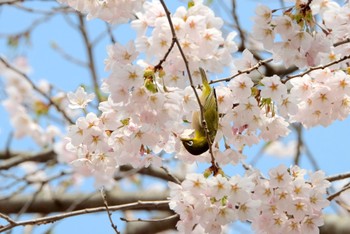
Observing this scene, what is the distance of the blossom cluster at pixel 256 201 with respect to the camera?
1215 millimetres

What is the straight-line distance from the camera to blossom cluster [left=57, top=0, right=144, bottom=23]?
1266mm

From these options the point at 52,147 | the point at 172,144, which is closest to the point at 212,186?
the point at 172,144

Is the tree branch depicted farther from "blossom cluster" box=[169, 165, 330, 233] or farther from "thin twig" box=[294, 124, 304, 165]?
"blossom cluster" box=[169, 165, 330, 233]

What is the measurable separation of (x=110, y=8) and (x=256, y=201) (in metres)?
0.48

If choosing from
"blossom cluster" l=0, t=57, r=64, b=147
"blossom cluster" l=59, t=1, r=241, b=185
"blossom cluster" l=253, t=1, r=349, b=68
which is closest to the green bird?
"blossom cluster" l=59, t=1, r=241, b=185

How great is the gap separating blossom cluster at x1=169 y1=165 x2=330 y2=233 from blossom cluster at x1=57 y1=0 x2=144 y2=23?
1.15 feet

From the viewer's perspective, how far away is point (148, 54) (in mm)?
1265

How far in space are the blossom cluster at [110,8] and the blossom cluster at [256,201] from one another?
1.15 ft

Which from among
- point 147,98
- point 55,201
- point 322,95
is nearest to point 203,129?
point 147,98

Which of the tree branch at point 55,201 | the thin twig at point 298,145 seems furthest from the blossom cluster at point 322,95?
the tree branch at point 55,201

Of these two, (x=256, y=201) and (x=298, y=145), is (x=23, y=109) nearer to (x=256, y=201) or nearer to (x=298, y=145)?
(x=298, y=145)

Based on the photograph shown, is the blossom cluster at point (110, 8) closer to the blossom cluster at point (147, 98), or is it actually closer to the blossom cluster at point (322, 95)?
the blossom cluster at point (147, 98)

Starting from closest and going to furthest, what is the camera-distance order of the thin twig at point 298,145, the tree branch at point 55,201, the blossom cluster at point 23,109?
the thin twig at point 298,145
the tree branch at point 55,201
the blossom cluster at point 23,109

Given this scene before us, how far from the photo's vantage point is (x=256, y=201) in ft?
4.16
